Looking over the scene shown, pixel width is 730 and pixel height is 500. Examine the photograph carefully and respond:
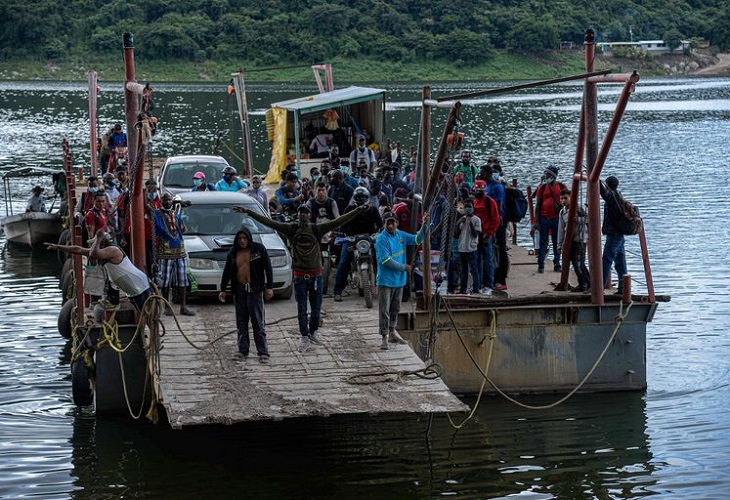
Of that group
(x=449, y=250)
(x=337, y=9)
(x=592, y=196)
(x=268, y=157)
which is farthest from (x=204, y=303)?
(x=337, y=9)

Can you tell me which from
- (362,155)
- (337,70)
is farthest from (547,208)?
(337,70)

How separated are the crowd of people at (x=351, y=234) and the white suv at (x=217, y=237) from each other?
35cm

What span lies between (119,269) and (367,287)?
3854 millimetres

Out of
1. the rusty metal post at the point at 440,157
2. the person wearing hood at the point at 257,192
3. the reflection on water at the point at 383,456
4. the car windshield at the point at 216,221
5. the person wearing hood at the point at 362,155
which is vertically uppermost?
the rusty metal post at the point at 440,157

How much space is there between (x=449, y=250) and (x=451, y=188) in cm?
214

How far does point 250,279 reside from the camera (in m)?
15.3

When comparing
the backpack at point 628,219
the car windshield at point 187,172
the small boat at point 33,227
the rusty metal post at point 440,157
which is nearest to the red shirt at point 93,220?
the rusty metal post at point 440,157

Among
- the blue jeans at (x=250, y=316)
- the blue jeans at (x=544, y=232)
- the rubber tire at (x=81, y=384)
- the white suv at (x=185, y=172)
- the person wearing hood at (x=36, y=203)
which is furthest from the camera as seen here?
the person wearing hood at (x=36, y=203)

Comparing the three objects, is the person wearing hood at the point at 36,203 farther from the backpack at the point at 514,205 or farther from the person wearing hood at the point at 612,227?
the person wearing hood at the point at 612,227

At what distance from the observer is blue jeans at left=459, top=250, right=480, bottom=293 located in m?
18.4

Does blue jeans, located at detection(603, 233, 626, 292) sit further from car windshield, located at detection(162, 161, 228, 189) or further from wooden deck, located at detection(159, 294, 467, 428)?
car windshield, located at detection(162, 161, 228, 189)

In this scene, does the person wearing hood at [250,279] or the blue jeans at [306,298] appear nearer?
the person wearing hood at [250,279]

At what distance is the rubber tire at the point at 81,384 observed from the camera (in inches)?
658

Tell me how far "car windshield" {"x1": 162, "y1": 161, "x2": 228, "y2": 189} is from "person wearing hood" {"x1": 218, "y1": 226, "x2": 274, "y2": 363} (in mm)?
10769
